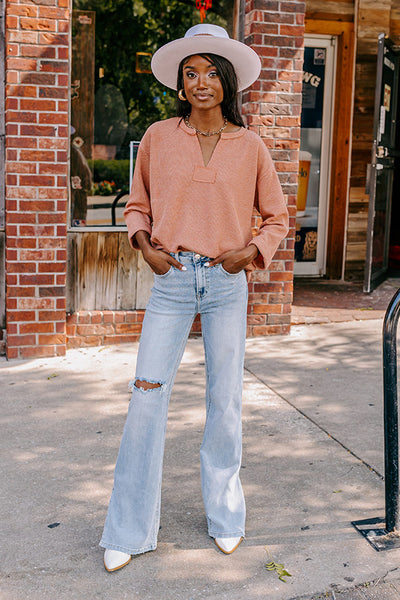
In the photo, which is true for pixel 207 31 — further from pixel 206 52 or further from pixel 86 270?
pixel 86 270

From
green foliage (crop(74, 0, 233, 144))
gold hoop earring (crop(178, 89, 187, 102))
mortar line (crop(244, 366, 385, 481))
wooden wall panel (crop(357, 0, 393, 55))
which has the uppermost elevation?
wooden wall panel (crop(357, 0, 393, 55))

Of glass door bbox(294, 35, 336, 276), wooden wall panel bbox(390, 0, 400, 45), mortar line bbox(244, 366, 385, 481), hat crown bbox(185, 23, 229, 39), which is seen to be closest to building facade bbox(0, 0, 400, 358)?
mortar line bbox(244, 366, 385, 481)

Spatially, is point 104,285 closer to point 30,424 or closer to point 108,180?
point 108,180

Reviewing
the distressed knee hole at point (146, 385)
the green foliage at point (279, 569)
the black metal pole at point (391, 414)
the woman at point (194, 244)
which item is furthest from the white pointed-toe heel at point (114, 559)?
the black metal pole at point (391, 414)

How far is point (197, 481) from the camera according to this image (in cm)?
381

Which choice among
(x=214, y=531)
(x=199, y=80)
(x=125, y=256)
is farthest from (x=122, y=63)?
(x=214, y=531)

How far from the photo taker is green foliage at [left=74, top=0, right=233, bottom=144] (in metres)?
6.40

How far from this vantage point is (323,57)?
9242 mm

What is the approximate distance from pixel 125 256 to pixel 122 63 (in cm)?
167

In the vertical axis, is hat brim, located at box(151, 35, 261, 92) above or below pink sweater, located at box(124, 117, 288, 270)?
A: above

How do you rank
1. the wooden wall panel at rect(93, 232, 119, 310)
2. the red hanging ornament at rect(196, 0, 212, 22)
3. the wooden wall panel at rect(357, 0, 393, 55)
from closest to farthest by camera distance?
the wooden wall panel at rect(93, 232, 119, 310) < the red hanging ornament at rect(196, 0, 212, 22) < the wooden wall panel at rect(357, 0, 393, 55)

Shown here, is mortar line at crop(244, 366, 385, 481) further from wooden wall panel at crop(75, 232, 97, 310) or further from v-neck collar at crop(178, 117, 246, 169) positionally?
v-neck collar at crop(178, 117, 246, 169)

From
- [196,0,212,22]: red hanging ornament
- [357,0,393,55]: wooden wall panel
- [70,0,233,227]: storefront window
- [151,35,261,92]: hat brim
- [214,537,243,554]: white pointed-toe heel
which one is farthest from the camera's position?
[357,0,393,55]: wooden wall panel

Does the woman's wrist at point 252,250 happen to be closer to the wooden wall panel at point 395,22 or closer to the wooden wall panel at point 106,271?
the wooden wall panel at point 106,271
